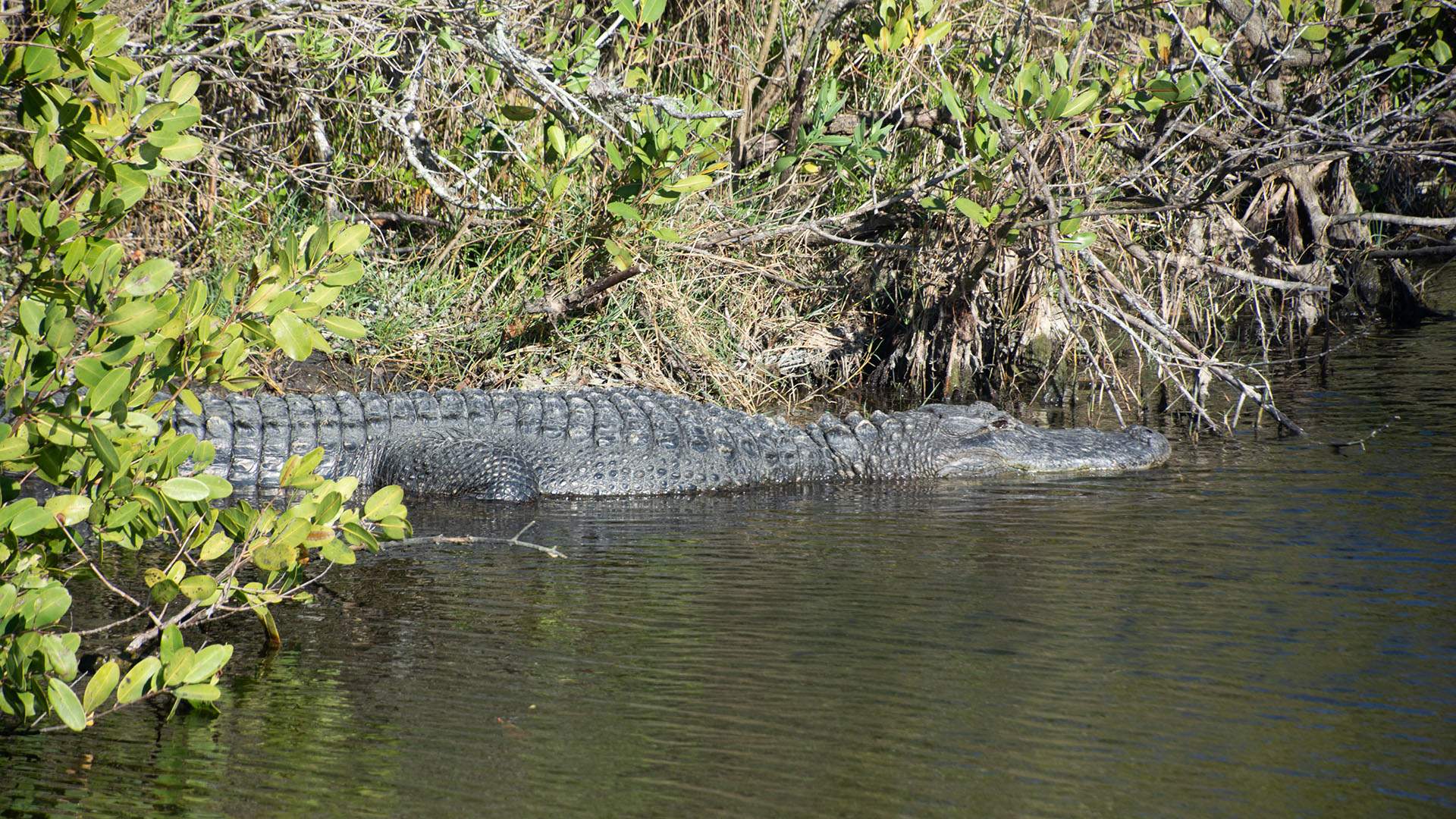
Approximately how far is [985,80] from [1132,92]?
88cm

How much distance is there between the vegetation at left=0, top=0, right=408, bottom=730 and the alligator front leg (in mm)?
2833

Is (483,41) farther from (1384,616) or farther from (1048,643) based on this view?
(1384,616)

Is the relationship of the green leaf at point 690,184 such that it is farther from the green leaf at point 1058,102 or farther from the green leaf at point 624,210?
the green leaf at point 1058,102

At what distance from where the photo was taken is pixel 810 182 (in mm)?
8477

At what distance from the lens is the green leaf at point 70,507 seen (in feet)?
8.10

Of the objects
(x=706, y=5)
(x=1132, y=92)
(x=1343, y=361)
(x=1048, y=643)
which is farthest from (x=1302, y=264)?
(x=1048, y=643)

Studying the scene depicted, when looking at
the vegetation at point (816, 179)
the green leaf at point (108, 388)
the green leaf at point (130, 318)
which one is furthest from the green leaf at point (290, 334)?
the vegetation at point (816, 179)

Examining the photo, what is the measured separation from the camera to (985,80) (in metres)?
6.31

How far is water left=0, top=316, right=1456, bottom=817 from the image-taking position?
8.42 feet

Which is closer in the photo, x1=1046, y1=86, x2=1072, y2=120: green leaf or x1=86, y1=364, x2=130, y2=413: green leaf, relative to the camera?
x1=86, y1=364, x2=130, y2=413: green leaf

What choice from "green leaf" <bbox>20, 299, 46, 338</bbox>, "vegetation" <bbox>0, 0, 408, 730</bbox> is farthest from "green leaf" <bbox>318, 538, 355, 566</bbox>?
"green leaf" <bbox>20, 299, 46, 338</bbox>

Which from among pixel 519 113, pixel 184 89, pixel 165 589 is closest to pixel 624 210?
pixel 519 113

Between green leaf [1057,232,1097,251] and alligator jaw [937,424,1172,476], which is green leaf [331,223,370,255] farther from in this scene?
green leaf [1057,232,1097,251]

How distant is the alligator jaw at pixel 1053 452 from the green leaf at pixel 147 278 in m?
4.54
